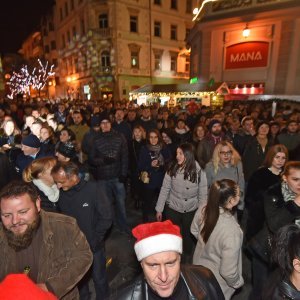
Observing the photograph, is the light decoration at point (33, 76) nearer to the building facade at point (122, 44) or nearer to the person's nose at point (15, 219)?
the building facade at point (122, 44)

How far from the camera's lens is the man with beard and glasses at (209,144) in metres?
5.50

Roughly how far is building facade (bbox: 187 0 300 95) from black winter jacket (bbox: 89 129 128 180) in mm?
15424

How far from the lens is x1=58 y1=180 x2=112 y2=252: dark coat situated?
3.04 m

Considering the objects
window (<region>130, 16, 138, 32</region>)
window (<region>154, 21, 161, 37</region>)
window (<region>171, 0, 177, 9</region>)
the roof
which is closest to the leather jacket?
the roof

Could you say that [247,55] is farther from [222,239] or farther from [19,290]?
[19,290]

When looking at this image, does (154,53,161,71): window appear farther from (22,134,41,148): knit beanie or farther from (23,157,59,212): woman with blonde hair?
(23,157,59,212): woman with blonde hair

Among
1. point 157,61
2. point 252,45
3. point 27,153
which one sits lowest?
point 27,153

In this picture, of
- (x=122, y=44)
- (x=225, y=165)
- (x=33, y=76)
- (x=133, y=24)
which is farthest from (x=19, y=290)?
(x=33, y=76)

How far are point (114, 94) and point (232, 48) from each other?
A: 15427 mm

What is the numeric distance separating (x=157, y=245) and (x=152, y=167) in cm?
328

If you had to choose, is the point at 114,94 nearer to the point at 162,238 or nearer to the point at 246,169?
the point at 246,169

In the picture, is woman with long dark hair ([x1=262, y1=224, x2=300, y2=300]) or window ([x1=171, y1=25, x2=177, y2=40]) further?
window ([x1=171, y1=25, x2=177, y2=40])

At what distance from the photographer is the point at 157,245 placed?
71.2 inches

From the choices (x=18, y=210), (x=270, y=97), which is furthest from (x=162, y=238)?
(x=270, y=97)
